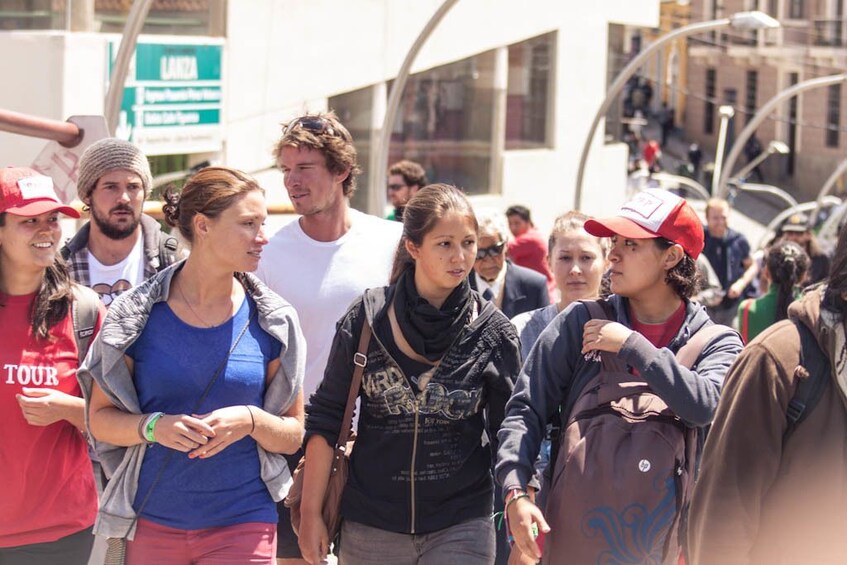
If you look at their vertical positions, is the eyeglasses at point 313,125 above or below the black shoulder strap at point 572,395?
above

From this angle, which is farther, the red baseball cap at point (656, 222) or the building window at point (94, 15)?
the building window at point (94, 15)

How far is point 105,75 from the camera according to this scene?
18.9 meters

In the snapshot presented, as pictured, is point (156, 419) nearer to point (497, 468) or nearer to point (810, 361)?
point (497, 468)

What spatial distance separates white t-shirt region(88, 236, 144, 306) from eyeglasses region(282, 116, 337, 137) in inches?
31.4

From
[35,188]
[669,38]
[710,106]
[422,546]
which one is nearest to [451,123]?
[669,38]

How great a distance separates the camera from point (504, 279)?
851 centimetres

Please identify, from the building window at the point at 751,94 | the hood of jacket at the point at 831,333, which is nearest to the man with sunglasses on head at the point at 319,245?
the hood of jacket at the point at 831,333

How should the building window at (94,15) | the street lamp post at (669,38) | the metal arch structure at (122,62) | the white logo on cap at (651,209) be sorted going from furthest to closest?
the street lamp post at (669,38) → the building window at (94,15) → the metal arch structure at (122,62) → the white logo on cap at (651,209)

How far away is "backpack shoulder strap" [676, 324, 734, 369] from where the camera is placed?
4.58m

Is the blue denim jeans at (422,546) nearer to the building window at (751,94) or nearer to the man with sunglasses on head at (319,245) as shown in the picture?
the man with sunglasses on head at (319,245)

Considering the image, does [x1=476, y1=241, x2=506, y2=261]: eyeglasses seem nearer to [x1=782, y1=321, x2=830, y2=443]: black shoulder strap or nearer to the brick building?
[x1=782, y1=321, x2=830, y2=443]: black shoulder strap

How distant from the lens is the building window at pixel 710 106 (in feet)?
230

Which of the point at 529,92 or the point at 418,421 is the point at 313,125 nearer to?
the point at 418,421

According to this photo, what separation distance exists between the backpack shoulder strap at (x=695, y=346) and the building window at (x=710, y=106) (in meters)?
66.9
